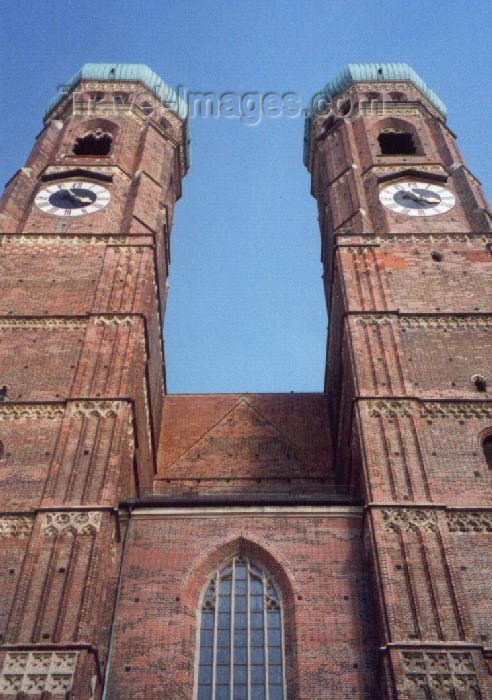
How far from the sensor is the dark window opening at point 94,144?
31.5m

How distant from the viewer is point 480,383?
67.4ft

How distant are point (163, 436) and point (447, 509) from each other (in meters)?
9.85

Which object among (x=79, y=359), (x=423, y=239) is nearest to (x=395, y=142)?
(x=423, y=239)

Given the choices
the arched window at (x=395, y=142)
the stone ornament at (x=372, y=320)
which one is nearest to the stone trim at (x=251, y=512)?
the stone ornament at (x=372, y=320)

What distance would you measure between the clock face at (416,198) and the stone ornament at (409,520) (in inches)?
456

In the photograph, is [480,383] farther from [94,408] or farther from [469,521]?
[94,408]

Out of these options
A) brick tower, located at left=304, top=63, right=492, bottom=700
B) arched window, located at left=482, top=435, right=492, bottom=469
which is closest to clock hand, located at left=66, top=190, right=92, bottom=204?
brick tower, located at left=304, top=63, right=492, bottom=700

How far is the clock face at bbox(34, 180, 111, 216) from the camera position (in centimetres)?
2705

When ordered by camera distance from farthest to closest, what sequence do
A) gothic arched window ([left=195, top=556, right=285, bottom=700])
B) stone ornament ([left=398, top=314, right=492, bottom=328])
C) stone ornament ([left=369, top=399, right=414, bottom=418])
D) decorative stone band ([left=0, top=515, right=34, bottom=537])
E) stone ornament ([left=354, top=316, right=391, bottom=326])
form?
stone ornament ([left=398, top=314, right=492, bottom=328])
stone ornament ([left=354, top=316, right=391, bottom=326])
stone ornament ([left=369, top=399, right=414, bottom=418])
decorative stone band ([left=0, top=515, right=34, bottom=537])
gothic arched window ([left=195, top=556, right=285, bottom=700])

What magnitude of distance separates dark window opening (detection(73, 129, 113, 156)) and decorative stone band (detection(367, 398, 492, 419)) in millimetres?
15608

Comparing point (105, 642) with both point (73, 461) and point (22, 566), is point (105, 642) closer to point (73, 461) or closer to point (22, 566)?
point (22, 566)

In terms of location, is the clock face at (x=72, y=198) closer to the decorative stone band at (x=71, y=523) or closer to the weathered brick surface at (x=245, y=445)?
the weathered brick surface at (x=245, y=445)

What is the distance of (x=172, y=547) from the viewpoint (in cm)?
→ 1788

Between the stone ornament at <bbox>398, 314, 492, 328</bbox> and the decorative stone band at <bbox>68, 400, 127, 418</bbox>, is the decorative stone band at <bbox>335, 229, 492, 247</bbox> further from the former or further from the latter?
the decorative stone band at <bbox>68, 400, 127, 418</bbox>
